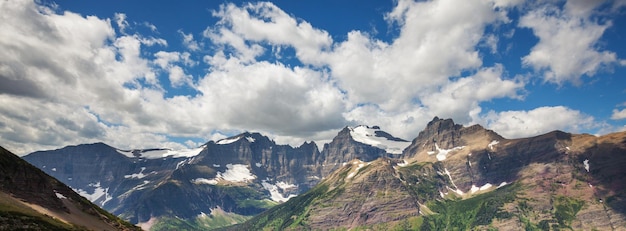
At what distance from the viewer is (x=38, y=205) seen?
13225 cm

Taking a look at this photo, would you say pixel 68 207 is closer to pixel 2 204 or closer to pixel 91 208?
pixel 91 208

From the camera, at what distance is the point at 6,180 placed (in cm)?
13400

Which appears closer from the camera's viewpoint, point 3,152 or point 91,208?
point 3,152

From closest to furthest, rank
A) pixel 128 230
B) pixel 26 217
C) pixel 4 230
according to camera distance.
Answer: pixel 4 230, pixel 26 217, pixel 128 230

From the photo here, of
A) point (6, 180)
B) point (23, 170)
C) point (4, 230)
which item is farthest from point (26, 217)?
point (23, 170)

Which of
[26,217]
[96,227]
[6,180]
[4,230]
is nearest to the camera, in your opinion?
[4,230]

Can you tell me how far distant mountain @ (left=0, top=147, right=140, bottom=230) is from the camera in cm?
10988

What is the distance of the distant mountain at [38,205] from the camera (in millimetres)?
109875

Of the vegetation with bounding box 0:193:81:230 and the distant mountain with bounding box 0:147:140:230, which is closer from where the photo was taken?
the vegetation with bounding box 0:193:81:230

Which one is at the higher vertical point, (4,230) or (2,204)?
(2,204)

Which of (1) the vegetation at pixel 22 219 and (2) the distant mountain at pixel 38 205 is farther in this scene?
(2) the distant mountain at pixel 38 205

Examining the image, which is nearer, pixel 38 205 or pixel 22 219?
pixel 22 219

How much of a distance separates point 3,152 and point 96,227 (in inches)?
1804

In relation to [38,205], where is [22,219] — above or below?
below
